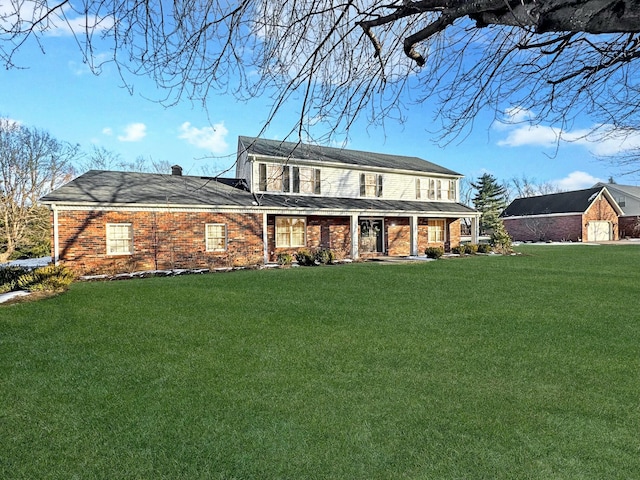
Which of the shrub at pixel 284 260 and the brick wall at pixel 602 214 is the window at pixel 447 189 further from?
the brick wall at pixel 602 214

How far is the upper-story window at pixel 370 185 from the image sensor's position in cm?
2077

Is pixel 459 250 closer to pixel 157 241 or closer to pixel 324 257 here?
pixel 324 257

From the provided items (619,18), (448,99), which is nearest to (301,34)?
(448,99)

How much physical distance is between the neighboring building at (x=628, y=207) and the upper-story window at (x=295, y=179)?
3589 cm

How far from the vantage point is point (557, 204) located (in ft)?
125

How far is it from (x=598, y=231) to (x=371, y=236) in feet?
97.9

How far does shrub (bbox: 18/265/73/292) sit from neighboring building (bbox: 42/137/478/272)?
165 inches

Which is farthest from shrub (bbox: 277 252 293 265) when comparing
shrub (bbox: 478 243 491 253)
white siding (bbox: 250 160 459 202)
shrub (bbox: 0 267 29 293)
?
shrub (bbox: 478 243 491 253)

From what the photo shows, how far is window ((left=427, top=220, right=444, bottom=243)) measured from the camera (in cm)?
2244

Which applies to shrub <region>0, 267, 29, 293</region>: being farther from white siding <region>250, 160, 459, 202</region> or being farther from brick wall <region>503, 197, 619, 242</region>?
brick wall <region>503, 197, 619, 242</region>

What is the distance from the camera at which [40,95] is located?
3936mm

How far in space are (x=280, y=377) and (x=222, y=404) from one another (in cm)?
80

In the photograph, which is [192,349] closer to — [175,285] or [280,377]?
[280,377]

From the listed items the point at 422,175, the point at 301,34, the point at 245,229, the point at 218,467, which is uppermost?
the point at 422,175
